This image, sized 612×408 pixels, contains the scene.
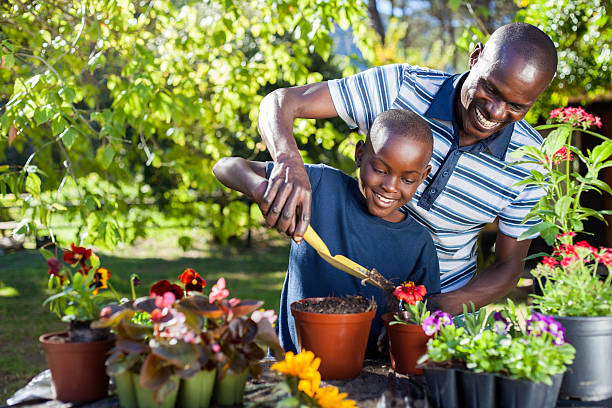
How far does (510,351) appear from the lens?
1147 mm

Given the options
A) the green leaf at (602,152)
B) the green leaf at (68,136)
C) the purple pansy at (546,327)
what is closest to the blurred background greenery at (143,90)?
the green leaf at (68,136)

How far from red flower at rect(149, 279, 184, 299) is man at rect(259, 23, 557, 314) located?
57 centimetres

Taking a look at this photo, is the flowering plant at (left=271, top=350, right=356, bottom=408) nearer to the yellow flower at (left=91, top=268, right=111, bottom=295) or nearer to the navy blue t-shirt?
the yellow flower at (left=91, top=268, right=111, bottom=295)

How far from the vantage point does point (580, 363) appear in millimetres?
1263

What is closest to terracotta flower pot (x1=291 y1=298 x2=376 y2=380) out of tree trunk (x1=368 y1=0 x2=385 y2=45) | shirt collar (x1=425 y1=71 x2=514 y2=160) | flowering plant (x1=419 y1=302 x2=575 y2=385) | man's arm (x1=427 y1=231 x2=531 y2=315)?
flowering plant (x1=419 y1=302 x2=575 y2=385)

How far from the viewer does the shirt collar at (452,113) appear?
1.97m

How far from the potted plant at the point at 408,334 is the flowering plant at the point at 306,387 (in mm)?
315

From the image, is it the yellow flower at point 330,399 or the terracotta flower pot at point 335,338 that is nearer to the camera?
the yellow flower at point 330,399

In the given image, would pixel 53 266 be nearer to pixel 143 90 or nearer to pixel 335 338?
pixel 335 338

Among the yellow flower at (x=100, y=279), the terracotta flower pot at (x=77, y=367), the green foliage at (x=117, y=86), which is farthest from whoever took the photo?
the green foliage at (x=117, y=86)

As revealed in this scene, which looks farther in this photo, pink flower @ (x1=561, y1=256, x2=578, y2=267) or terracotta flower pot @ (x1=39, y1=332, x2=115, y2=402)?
pink flower @ (x1=561, y1=256, x2=578, y2=267)

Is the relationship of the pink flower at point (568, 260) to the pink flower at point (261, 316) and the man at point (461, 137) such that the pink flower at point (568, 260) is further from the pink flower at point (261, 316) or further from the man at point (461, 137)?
the pink flower at point (261, 316)

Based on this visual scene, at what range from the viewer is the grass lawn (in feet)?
14.8

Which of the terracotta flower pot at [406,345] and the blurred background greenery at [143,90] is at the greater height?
the blurred background greenery at [143,90]
